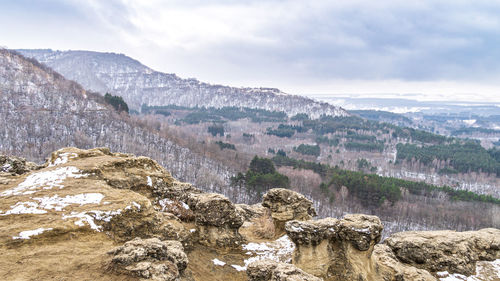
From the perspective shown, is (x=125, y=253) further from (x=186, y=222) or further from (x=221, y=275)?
(x=186, y=222)

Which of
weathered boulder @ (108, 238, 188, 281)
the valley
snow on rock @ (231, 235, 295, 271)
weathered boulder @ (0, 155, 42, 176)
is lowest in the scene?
the valley

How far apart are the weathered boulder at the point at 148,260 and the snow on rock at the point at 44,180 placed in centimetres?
812

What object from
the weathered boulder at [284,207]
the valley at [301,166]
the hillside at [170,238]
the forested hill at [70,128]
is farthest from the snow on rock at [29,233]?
the forested hill at [70,128]

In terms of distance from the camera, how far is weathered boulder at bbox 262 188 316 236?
24.8 metres

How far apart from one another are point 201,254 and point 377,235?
35.7 ft

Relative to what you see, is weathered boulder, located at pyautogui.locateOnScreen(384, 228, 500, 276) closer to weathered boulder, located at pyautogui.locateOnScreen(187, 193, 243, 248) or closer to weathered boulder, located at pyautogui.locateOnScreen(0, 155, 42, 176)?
weathered boulder, located at pyautogui.locateOnScreen(187, 193, 243, 248)

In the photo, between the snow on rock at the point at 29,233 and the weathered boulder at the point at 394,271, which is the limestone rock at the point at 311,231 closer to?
the weathered boulder at the point at 394,271

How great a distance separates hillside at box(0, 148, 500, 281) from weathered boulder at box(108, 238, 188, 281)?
1.6 inches

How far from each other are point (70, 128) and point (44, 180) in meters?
132

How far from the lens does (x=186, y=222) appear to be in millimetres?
21109

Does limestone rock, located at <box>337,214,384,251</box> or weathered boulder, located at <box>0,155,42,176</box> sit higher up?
weathered boulder, located at <box>0,155,42,176</box>

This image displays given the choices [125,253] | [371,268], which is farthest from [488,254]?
[125,253]

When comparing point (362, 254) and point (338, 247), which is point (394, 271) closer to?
point (362, 254)

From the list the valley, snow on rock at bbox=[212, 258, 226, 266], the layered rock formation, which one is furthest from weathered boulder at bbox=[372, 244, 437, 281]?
the valley
